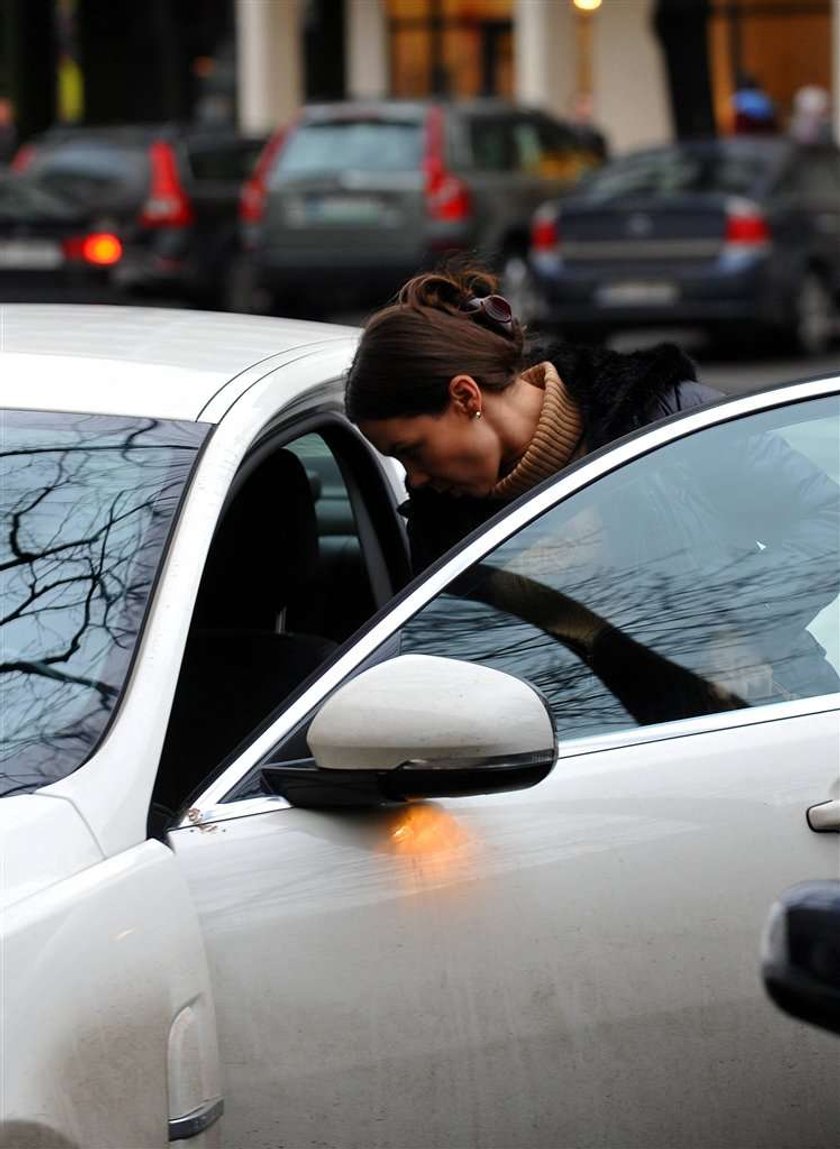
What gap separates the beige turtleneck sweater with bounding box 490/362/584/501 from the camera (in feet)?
9.74

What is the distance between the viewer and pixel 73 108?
123 feet

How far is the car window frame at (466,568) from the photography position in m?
2.47

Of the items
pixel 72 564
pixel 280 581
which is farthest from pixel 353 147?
pixel 72 564

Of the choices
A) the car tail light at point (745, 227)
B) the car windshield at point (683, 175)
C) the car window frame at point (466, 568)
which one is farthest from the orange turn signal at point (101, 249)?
the car window frame at point (466, 568)

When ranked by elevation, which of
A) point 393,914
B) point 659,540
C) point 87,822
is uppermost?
point 659,540

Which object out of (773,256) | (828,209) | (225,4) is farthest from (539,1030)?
(225,4)

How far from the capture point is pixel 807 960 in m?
1.59

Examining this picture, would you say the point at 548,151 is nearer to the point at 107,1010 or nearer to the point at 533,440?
the point at 533,440

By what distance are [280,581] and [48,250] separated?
1229 centimetres

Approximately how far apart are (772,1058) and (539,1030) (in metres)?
0.29

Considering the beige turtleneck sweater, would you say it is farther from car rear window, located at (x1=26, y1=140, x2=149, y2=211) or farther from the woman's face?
car rear window, located at (x1=26, y1=140, x2=149, y2=211)

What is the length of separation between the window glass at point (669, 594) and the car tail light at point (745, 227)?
11752 millimetres

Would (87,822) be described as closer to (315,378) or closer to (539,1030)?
(539,1030)

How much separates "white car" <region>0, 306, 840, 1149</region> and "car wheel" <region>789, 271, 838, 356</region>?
1225 cm
